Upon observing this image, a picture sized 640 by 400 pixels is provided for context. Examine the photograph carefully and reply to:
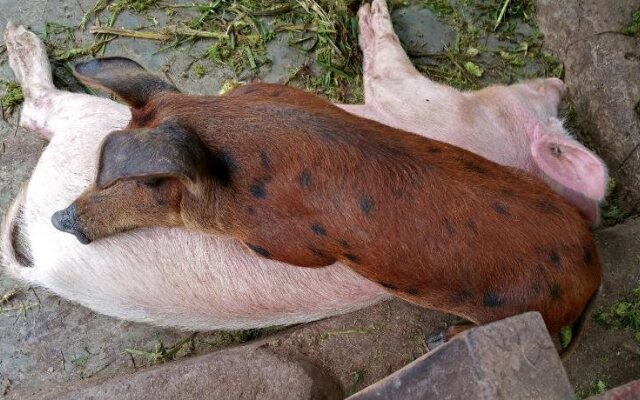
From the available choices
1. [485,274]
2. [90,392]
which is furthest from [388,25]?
[90,392]

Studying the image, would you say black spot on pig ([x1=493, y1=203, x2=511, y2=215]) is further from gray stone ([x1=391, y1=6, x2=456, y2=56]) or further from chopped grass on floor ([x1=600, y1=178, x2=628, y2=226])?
gray stone ([x1=391, y1=6, x2=456, y2=56])

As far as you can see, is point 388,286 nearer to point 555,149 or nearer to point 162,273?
point 162,273

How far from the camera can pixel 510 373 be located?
2049 mm

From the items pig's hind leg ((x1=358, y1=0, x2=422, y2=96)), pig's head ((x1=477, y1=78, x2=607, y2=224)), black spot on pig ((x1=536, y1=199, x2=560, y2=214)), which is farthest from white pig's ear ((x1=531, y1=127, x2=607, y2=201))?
pig's hind leg ((x1=358, y1=0, x2=422, y2=96))

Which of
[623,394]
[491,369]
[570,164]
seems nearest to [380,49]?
[570,164]

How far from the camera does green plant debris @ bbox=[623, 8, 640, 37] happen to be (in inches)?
147

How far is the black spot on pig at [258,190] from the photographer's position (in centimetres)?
239

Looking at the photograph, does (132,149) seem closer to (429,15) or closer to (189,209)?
(189,209)

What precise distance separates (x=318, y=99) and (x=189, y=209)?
0.77 m

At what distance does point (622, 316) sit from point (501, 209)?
1477mm

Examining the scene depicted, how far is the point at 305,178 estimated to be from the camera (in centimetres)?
236

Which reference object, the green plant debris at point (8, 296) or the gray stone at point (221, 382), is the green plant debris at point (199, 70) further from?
the gray stone at point (221, 382)

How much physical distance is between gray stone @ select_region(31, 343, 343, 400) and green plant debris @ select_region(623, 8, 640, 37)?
110 inches

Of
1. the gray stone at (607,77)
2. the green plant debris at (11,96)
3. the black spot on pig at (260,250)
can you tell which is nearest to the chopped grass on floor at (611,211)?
the gray stone at (607,77)
